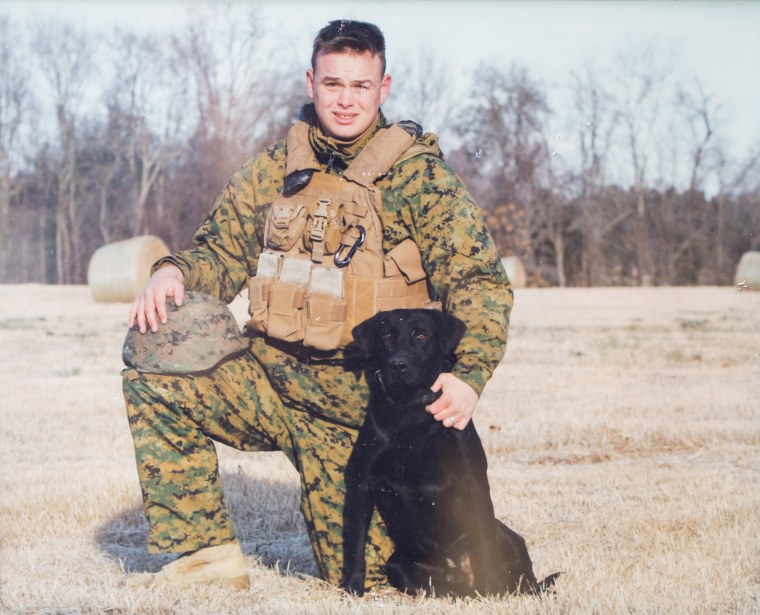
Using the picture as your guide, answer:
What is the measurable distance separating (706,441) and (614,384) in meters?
2.80

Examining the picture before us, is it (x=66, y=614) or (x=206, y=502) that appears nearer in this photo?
(x=66, y=614)

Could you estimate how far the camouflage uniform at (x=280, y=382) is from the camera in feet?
12.5

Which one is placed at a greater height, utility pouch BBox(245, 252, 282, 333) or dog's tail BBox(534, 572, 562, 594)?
utility pouch BBox(245, 252, 282, 333)

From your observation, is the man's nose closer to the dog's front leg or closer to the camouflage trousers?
the camouflage trousers

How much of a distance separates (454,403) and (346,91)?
1.32 meters

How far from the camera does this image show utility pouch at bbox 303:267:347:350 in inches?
153

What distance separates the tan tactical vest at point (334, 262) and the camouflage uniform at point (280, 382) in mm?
81

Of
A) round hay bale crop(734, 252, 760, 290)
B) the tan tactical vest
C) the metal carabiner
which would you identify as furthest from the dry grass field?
round hay bale crop(734, 252, 760, 290)

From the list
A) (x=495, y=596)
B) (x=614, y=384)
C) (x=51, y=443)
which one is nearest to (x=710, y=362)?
(x=614, y=384)

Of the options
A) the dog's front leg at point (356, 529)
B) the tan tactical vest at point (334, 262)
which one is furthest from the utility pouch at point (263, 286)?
the dog's front leg at point (356, 529)

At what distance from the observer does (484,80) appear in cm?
3219

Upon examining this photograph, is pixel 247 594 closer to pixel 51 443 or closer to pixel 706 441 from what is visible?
pixel 51 443

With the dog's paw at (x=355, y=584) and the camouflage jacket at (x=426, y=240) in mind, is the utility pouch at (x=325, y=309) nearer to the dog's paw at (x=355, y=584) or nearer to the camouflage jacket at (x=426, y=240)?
the camouflage jacket at (x=426, y=240)

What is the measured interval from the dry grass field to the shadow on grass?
0.01m
